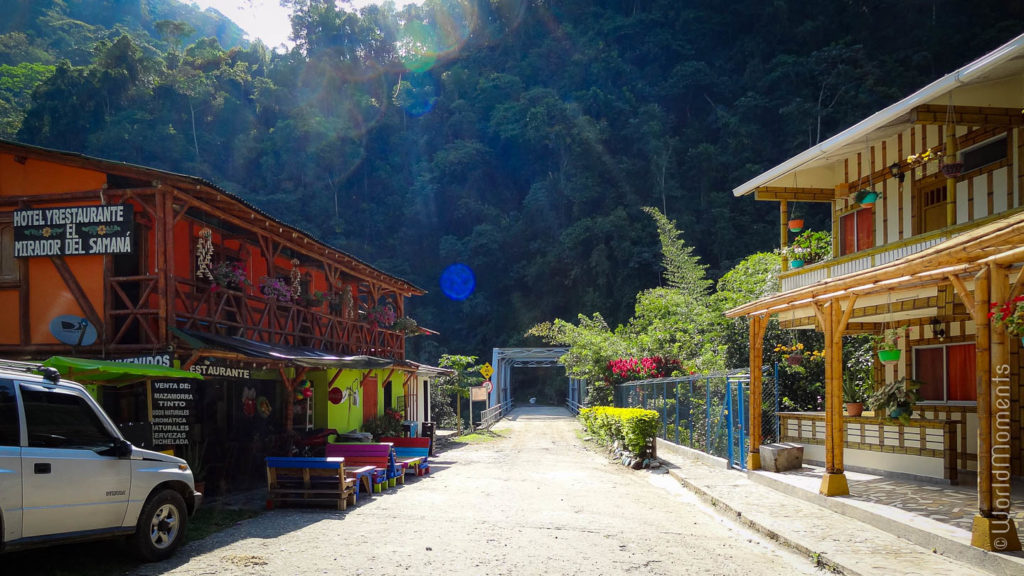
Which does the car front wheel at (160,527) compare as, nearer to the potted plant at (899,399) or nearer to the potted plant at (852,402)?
the potted plant at (899,399)

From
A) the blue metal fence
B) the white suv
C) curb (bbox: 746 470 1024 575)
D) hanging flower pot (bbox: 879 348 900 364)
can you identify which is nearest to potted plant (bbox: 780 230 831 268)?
the blue metal fence

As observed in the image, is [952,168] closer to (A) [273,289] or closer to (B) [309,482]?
(B) [309,482]

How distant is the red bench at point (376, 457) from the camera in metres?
12.7

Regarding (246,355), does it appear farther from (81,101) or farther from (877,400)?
(81,101)

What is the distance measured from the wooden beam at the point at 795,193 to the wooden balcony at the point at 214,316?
11.0 meters

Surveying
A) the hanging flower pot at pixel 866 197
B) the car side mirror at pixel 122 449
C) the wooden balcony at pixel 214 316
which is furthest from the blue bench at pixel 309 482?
the hanging flower pot at pixel 866 197

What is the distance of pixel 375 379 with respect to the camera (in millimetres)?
22391

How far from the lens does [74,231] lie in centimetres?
1127

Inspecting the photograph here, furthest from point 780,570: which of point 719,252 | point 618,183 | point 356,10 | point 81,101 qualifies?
point 356,10

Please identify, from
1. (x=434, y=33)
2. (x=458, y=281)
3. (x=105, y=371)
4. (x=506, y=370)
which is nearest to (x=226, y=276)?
(x=105, y=371)

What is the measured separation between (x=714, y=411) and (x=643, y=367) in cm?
853

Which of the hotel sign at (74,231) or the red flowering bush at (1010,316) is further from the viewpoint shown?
the hotel sign at (74,231)

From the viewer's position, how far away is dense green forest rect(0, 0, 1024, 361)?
49406 mm

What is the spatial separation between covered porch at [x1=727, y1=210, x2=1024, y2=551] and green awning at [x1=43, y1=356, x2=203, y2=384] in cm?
902
